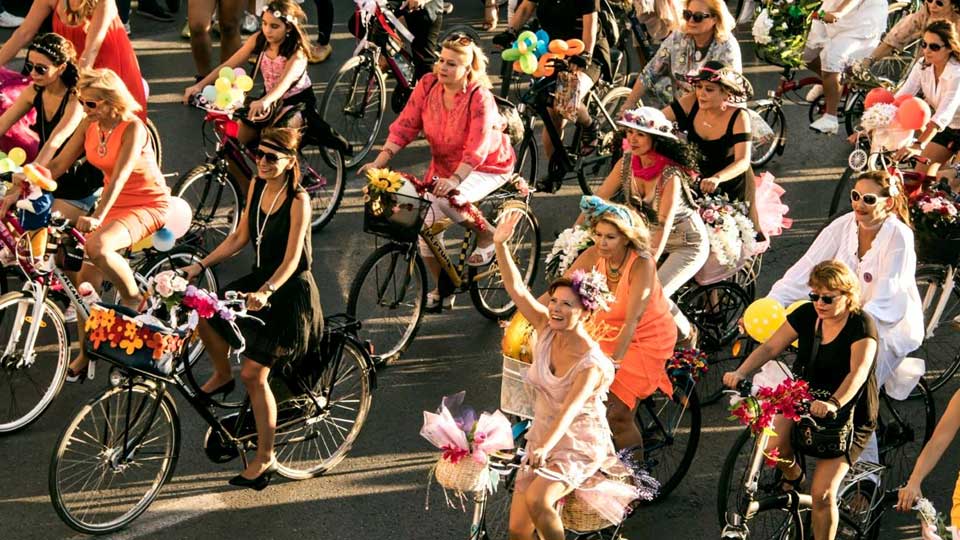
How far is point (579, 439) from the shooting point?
7.62 metres

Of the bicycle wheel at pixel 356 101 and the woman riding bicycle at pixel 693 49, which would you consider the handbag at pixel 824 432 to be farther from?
the bicycle wheel at pixel 356 101

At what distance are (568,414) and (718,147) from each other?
3.44 m

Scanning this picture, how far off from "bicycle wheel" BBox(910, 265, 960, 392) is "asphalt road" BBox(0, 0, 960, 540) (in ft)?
0.52

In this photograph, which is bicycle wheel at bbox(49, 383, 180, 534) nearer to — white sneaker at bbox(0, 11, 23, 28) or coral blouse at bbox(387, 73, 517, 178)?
coral blouse at bbox(387, 73, 517, 178)

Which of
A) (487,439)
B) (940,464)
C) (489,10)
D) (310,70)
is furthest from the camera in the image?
(489,10)

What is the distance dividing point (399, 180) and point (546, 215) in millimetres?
2919

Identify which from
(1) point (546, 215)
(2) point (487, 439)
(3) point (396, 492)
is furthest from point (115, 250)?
(1) point (546, 215)

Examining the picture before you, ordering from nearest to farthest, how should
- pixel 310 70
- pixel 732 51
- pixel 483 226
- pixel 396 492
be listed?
1. pixel 396 492
2. pixel 483 226
3. pixel 732 51
4. pixel 310 70

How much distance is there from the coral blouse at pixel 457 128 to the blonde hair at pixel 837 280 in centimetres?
304

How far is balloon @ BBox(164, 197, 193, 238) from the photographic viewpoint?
9.79 m

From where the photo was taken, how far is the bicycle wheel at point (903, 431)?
890 cm

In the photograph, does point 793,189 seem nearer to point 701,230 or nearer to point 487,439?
point 701,230

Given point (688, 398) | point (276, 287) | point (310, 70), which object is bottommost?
point (310, 70)

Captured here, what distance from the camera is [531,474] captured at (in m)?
7.59
